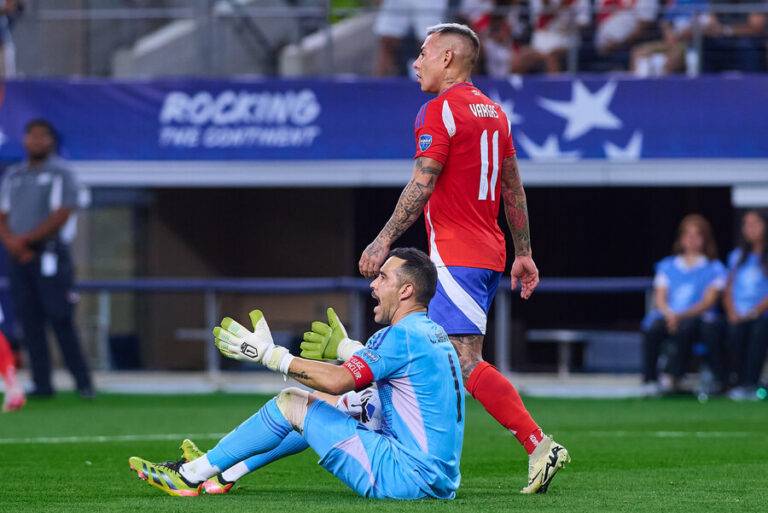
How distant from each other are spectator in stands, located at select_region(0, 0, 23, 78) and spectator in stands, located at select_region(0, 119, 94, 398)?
4.06m

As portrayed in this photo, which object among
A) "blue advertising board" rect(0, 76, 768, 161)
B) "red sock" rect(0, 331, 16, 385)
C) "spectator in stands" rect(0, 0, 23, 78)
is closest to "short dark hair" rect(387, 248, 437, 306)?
"red sock" rect(0, 331, 16, 385)

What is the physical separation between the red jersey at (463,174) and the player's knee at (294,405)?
120 cm

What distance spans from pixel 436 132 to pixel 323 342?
138cm

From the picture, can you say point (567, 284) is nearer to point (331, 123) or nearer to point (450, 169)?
point (331, 123)

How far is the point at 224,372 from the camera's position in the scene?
16.4 metres

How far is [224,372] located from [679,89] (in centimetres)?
567

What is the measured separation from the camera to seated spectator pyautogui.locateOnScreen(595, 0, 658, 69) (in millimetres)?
17453

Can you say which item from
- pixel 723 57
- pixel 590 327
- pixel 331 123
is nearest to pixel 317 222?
pixel 331 123

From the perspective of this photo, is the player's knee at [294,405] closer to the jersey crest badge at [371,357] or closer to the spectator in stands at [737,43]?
the jersey crest badge at [371,357]

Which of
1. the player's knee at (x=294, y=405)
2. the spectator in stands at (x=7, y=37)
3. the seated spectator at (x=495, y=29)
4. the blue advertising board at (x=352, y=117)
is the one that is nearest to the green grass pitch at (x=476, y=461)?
the player's knee at (x=294, y=405)

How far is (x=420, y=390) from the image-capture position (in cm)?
650

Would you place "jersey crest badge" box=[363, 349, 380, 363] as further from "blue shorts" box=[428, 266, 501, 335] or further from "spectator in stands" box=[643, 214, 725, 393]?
"spectator in stands" box=[643, 214, 725, 393]

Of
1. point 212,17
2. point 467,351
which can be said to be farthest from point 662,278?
point 467,351

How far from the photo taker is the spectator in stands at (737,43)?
1703 centimetres
